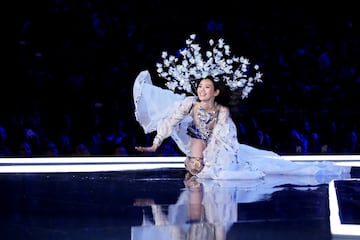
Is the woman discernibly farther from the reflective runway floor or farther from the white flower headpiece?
the reflective runway floor

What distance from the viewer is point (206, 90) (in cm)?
407

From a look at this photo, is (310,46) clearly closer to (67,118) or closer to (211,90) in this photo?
(67,118)

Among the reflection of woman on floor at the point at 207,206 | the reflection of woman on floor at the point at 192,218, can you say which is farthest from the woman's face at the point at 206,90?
the reflection of woman on floor at the point at 192,218

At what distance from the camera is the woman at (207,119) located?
159 inches

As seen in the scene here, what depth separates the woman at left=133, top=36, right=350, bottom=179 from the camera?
159 inches

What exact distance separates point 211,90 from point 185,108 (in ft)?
0.75

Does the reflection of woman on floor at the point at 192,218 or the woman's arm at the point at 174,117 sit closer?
the reflection of woman on floor at the point at 192,218

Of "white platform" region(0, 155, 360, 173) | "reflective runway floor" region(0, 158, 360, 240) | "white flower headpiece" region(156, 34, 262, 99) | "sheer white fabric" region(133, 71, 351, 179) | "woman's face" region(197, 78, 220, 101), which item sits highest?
"white flower headpiece" region(156, 34, 262, 99)

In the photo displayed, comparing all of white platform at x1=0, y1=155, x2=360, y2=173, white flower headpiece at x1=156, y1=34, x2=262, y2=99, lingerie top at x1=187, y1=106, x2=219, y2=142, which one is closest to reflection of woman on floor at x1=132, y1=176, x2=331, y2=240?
lingerie top at x1=187, y1=106, x2=219, y2=142

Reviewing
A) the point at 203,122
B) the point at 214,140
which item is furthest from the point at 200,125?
the point at 214,140

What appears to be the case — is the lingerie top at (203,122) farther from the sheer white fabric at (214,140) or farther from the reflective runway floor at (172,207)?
the reflective runway floor at (172,207)

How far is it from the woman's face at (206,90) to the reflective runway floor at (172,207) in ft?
1.90

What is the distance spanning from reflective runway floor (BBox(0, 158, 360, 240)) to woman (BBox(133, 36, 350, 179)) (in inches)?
6.3

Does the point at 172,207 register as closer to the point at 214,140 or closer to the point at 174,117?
the point at 214,140
